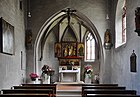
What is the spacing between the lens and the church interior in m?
9.27

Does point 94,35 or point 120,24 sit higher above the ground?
point 120,24

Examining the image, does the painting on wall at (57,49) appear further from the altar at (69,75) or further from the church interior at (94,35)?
the altar at (69,75)

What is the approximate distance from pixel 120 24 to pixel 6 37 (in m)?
Result: 5.76

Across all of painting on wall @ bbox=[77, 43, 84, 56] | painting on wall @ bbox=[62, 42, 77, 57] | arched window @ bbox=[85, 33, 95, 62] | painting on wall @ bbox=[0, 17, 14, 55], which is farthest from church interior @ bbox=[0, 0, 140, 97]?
arched window @ bbox=[85, 33, 95, 62]


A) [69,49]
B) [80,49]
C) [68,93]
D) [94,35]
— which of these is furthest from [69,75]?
[68,93]

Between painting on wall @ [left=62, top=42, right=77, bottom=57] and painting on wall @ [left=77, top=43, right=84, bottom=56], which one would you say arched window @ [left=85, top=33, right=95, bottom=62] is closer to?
painting on wall @ [left=77, top=43, right=84, bottom=56]

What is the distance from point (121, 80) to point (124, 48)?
150cm

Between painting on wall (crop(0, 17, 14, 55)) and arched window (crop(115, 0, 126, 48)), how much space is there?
16.4 feet

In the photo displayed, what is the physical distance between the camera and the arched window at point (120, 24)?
12781mm

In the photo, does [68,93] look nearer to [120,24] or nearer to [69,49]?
[120,24]

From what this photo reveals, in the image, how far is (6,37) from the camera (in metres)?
9.84

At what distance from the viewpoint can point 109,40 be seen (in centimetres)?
1434

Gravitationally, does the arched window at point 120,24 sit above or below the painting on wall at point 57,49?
above

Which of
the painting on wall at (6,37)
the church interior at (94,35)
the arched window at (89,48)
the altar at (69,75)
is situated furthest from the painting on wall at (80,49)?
the painting on wall at (6,37)
